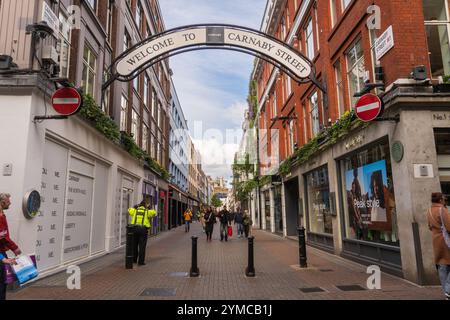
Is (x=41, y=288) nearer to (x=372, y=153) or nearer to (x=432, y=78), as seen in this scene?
(x=372, y=153)

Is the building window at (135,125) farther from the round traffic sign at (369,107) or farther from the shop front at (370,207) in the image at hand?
the round traffic sign at (369,107)

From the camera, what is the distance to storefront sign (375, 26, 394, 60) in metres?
8.56

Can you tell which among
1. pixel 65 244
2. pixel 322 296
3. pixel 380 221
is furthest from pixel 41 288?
pixel 380 221

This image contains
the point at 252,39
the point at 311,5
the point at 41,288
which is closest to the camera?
the point at 41,288

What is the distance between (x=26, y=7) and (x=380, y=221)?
10.4m

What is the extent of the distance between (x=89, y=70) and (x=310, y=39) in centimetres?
1020

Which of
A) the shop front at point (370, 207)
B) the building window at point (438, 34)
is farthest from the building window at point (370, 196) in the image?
the building window at point (438, 34)

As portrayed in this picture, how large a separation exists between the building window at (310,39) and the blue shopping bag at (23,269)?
1463cm

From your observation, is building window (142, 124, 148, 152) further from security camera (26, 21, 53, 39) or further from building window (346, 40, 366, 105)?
security camera (26, 21, 53, 39)

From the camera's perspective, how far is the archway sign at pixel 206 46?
37.5 ft

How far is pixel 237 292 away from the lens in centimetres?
700

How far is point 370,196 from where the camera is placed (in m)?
10.2

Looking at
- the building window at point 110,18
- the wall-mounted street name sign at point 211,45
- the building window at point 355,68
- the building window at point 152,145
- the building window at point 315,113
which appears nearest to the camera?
the building window at point 355,68

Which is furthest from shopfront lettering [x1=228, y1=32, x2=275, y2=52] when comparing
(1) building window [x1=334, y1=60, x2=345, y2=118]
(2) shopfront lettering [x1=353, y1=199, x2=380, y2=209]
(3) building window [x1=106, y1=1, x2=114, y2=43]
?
(3) building window [x1=106, y1=1, x2=114, y2=43]
